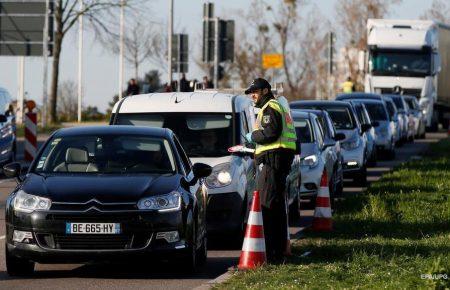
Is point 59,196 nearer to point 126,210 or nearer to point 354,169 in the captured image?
point 126,210

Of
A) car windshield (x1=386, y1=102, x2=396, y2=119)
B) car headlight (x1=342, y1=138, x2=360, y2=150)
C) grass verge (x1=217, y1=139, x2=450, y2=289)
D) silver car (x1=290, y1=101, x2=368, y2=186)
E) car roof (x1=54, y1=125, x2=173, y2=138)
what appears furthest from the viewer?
car windshield (x1=386, y1=102, x2=396, y2=119)

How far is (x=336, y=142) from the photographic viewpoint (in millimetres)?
24344

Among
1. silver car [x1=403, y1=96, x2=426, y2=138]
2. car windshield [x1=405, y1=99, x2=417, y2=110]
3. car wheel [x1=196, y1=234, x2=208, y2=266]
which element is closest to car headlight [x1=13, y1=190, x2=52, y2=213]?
car wheel [x1=196, y1=234, x2=208, y2=266]

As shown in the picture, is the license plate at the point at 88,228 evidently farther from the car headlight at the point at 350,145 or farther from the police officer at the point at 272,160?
the car headlight at the point at 350,145

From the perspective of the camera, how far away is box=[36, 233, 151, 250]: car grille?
12.5 meters

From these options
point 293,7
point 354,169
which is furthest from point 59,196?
point 293,7

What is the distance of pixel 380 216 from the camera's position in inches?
728

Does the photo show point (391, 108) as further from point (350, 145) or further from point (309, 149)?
point (309, 149)

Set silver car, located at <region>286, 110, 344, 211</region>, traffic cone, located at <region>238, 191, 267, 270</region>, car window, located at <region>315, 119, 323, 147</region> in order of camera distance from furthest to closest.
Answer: car window, located at <region>315, 119, 323, 147</region>
silver car, located at <region>286, 110, 344, 211</region>
traffic cone, located at <region>238, 191, 267, 270</region>

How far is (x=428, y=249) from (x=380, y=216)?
4088 mm

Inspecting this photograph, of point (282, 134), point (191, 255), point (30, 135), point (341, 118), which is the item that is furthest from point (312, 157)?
point (30, 135)

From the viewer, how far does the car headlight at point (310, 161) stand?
21875 mm

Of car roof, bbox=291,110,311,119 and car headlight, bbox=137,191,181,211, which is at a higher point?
car roof, bbox=291,110,311,119

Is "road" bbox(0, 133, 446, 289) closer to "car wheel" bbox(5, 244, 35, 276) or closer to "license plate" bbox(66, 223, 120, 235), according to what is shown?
"car wheel" bbox(5, 244, 35, 276)
